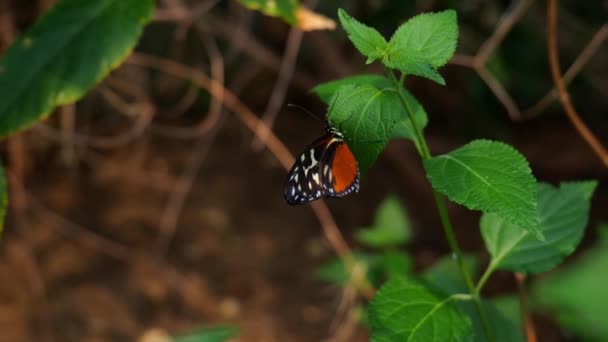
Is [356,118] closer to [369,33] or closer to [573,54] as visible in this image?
[369,33]

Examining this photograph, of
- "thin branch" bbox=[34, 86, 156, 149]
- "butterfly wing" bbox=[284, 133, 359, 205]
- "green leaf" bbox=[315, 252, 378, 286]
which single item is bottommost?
"butterfly wing" bbox=[284, 133, 359, 205]

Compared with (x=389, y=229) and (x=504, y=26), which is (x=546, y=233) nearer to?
(x=389, y=229)

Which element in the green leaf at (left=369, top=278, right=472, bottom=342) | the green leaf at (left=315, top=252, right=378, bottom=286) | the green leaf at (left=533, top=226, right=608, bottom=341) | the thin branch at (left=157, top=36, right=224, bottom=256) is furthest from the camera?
the thin branch at (left=157, top=36, right=224, bottom=256)

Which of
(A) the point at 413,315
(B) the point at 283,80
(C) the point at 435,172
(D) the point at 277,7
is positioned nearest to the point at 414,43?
(C) the point at 435,172

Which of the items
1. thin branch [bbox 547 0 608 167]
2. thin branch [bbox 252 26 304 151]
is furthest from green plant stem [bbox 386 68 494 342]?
thin branch [bbox 252 26 304 151]

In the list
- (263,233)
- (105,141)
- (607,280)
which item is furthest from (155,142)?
(607,280)

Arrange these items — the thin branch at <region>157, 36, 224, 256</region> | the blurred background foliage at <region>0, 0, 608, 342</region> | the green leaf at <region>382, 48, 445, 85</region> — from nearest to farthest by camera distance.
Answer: the green leaf at <region>382, 48, 445, 85</region> → the blurred background foliage at <region>0, 0, 608, 342</region> → the thin branch at <region>157, 36, 224, 256</region>

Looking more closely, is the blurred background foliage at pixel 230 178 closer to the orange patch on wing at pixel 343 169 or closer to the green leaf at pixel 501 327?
the green leaf at pixel 501 327

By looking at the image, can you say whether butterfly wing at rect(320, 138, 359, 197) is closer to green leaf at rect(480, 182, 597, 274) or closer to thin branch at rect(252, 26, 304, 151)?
green leaf at rect(480, 182, 597, 274)
